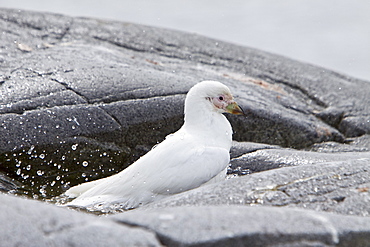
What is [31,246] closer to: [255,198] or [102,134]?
[255,198]

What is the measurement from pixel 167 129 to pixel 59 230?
337 cm

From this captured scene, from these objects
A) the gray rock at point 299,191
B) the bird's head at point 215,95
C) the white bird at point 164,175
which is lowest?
the white bird at point 164,175

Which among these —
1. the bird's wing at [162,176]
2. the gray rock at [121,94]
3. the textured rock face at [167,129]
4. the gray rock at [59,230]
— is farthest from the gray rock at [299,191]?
the gray rock at [121,94]

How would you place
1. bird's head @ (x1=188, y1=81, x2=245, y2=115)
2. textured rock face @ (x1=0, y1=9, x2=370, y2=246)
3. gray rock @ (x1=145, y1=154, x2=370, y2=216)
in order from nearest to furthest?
textured rock face @ (x1=0, y1=9, x2=370, y2=246), gray rock @ (x1=145, y1=154, x2=370, y2=216), bird's head @ (x1=188, y1=81, x2=245, y2=115)

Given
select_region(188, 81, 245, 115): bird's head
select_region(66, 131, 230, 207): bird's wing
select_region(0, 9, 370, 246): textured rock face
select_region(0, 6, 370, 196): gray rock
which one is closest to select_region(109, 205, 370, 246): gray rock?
select_region(0, 9, 370, 246): textured rock face

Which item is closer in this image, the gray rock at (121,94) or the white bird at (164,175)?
the white bird at (164,175)

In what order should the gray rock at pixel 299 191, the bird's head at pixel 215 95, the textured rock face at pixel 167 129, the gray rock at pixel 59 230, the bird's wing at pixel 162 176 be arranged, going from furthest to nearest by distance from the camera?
the bird's head at pixel 215 95 < the bird's wing at pixel 162 176 < the gray rock at pixel 299 191 < the textured rock face at pixel 167 129 < the gray rock at pixel 59 230

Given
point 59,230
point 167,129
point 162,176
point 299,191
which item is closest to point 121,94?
point 167,129

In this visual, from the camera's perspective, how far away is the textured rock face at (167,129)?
2.73m

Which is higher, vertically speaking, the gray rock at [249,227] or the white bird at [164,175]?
the gray rock at [249,227]

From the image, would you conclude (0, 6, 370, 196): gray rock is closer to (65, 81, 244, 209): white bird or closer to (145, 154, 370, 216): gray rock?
(65, 81, 244, 209): white bird

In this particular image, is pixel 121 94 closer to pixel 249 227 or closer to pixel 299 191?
pixel 299 191

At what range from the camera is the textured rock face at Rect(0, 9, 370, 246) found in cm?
273

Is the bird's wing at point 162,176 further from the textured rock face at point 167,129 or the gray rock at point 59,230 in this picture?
the gray rock at point 59,230
